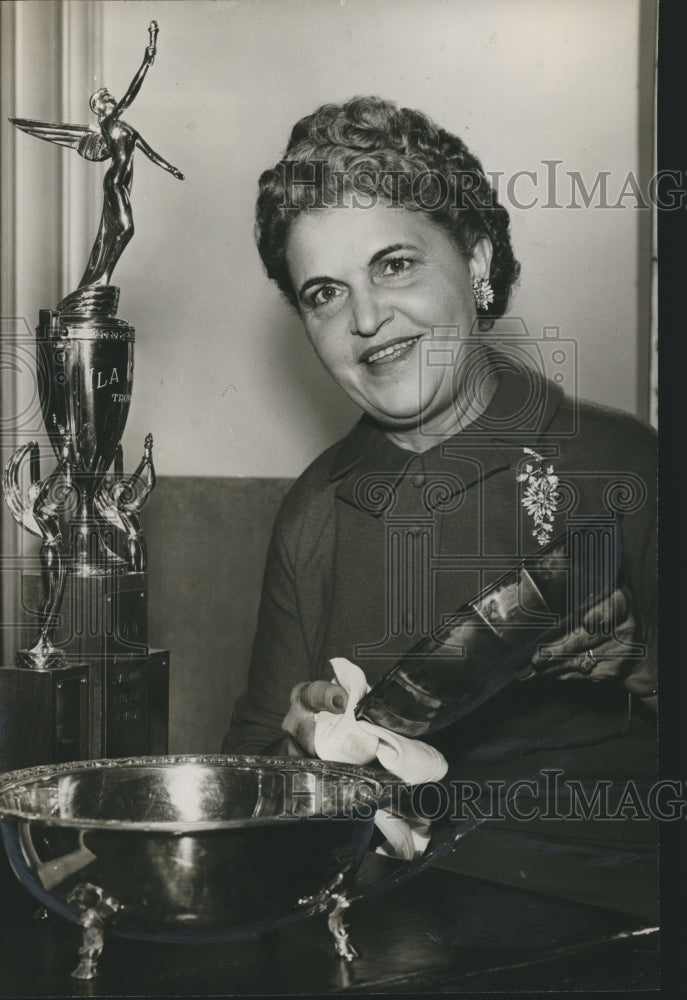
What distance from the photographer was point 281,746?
5.08 feet

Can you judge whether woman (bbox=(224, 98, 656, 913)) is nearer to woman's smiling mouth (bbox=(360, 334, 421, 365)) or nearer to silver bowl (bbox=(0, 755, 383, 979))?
woman's smiling mouth (bbox=(360, 334, 421, 365))

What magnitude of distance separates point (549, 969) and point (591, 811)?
27cm

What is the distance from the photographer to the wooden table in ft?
3.99

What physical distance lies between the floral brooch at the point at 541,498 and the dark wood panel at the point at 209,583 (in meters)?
0.29

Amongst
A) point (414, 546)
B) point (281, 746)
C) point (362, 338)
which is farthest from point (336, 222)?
point (281, 746)

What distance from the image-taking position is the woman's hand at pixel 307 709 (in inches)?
60.4

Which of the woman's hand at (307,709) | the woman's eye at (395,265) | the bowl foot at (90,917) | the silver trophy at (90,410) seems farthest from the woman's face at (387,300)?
Answer: the bowl foot at (90,917)

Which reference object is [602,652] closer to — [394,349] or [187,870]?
[394,349]

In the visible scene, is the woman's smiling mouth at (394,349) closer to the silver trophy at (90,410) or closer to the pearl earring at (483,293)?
the pearl earring at (483,293)

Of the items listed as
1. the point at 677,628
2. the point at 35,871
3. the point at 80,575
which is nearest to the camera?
the point at 35,871

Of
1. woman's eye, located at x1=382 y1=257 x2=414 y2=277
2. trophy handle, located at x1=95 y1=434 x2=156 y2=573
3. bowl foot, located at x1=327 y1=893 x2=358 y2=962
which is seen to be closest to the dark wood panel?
trophy handle, located at x1=95 y1=434 x2=156 y2=573

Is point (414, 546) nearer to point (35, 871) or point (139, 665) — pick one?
point (139, 665)

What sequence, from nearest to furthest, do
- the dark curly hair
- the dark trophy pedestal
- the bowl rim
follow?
the bowl rim < the dark trophy pedestal < the dark curly hair

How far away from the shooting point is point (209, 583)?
5.24 ft
